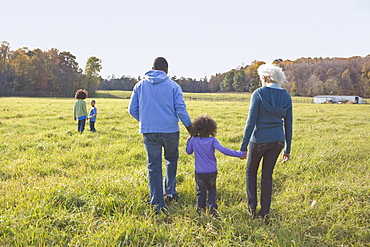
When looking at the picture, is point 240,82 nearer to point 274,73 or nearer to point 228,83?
point 228,83

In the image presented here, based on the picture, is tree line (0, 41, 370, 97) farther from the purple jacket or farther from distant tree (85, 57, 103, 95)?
the purple jacket

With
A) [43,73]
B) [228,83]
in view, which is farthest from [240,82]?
[43,73]

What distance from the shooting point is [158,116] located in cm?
405

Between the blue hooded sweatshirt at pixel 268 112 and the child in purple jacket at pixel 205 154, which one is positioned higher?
the blue hooded sweatshirt at pixel 268 112

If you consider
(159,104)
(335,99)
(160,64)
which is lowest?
(159,104)

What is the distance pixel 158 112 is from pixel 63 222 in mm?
1940

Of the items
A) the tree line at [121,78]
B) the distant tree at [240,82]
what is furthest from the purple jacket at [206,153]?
the distant tree at [240,82]

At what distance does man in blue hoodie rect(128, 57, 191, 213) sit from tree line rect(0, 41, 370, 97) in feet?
140

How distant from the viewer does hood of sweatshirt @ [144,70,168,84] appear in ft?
13.3

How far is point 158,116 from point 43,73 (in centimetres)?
7453

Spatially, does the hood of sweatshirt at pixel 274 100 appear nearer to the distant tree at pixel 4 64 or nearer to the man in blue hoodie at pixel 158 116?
the man in blue hoodie at pixel 158 116

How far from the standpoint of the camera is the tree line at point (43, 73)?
66062mm

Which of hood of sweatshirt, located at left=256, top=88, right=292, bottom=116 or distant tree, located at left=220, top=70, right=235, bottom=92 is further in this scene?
distant tree, located at left=220, top=70, right=235, bottom=92

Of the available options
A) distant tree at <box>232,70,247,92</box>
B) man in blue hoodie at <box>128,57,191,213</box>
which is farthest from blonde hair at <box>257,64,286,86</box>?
distant tree at <box>232,70,247,92</box>
